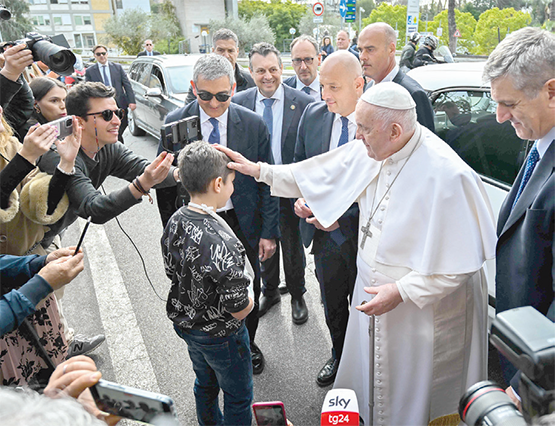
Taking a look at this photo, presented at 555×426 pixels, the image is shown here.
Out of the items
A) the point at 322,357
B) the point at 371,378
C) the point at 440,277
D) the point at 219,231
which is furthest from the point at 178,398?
the point at 440,277

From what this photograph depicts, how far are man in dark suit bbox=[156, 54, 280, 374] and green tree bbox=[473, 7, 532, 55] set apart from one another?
2757 centimetres

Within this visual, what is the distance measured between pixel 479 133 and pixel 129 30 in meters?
63.2

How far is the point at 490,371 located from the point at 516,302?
154cm

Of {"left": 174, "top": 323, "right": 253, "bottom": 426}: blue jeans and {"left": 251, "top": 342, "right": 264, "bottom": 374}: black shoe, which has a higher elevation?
{"left": 174, "top": 323, "right": 253, "bottom": 426}: blue jeans

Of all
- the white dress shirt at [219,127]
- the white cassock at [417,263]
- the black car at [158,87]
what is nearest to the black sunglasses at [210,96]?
the white dress shirt at [219,127]

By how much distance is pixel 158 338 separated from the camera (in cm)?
354

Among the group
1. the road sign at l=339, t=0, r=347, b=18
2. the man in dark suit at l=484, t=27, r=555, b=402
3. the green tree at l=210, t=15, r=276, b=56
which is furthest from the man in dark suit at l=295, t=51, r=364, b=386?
the green tree at l=210, t=15, r=276, b=56

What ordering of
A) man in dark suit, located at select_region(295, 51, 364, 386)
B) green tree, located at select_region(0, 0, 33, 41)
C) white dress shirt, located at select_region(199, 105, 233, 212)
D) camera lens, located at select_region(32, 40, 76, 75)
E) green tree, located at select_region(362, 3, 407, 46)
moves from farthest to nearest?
green tree, located at select_region(362, 3, 407, 46), green tree, located at select_region(0, 0, 33, 41), white dress shirt, located at select_region(199, 105, 233, 212), camera lens, located at select_region(32, 40, 76, 75), man in dark suit, located at select_region(295, 51, 364, 386)

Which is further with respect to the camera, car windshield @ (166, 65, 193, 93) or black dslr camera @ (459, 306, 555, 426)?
car windshield @ (166, 65, 193, 93)

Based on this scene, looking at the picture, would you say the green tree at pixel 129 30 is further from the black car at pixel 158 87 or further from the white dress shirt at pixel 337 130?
the white dress shirt at pixel 337 130

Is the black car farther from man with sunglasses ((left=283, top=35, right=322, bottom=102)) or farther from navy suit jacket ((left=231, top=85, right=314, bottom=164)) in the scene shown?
navy suit jacket ((left=231, top=85, right=314, bottom=164))

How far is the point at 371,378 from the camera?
2447 mm

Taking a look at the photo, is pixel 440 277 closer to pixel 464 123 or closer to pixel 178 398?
pixel 464 123

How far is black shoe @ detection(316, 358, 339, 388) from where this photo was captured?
301cm
